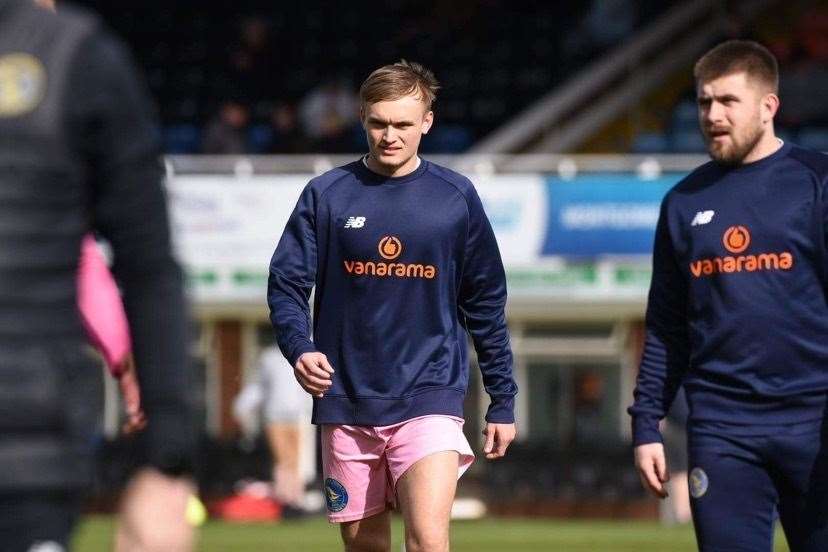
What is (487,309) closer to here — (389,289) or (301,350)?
(389,289)

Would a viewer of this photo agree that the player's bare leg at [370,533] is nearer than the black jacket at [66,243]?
No

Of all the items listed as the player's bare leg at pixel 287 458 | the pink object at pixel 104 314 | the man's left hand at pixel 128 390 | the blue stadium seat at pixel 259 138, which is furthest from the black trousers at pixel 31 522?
the blue stadium seat at pixel 259 138

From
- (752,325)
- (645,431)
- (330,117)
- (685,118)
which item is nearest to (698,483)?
(645,431)

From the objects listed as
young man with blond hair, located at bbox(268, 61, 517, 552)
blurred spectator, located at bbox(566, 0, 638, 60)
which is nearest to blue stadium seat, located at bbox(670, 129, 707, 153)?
blurred spectator, located at bbox(566, 0, 638, 60)

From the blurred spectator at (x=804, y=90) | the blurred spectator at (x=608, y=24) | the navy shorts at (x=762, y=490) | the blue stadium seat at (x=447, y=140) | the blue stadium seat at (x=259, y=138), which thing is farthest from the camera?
the blurred spectator at (x=608, y=24)

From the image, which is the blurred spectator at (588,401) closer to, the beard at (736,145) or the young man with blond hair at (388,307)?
the young man with blond hair at (388,307)

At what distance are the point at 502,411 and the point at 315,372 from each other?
0.86 meters

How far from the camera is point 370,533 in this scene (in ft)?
23.5

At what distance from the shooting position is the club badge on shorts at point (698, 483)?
6.14 metres

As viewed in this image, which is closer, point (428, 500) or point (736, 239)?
point (736, 239)

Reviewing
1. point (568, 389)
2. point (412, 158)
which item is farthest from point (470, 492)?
point (412, 158)

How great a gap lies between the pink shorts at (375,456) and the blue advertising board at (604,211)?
1514 centimetres

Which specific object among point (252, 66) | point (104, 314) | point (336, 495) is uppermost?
point (252, 66)

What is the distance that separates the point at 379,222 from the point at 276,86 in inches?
751
